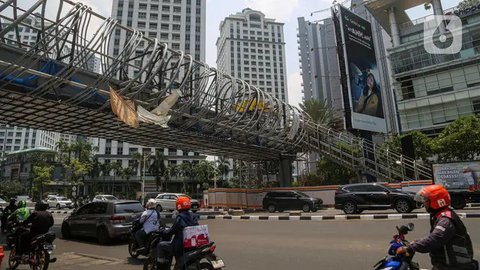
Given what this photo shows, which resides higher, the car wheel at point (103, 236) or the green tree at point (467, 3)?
the green tree at point (467, 3)

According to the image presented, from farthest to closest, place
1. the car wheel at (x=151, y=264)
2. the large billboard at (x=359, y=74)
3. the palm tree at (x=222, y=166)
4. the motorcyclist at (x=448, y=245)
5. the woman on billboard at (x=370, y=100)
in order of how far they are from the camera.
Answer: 1. the palm tree at (x=222, y=166)
2. the woman on billboard at (x=370, y=100)
3. the large billboard at (x=359, y=74)
4. the car wheel at (x=151, y=264)
5. the motorcyclist at (x=448, y=245)

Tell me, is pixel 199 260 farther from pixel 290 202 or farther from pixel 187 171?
pixel 187 171

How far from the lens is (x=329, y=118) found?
146ft

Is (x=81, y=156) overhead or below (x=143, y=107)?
overhead

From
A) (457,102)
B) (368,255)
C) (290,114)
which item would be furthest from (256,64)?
(368,255)

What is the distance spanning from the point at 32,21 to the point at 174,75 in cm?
587

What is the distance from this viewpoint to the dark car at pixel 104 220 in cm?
1151

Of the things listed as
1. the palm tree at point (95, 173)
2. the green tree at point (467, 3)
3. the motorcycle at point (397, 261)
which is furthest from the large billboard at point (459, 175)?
the palm tree at point (95, 173)

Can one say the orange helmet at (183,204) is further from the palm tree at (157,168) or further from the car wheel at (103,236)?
the palm tree at (157,168)

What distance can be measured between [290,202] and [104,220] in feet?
49.0

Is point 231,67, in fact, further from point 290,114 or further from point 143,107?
point 143,107

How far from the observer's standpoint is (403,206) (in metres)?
16.5

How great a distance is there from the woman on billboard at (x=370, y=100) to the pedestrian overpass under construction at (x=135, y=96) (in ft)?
23.3

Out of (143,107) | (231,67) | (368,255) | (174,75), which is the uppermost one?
(231,67)
